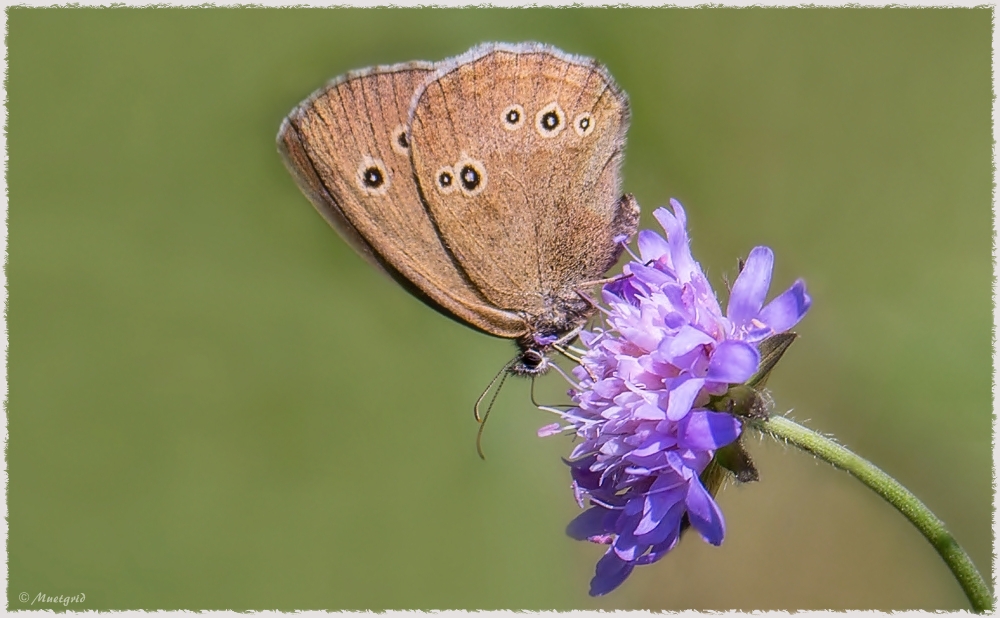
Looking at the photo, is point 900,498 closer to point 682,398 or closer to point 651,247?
point 682,398

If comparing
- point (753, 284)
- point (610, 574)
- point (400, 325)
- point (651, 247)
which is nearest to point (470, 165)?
point (651, 247)

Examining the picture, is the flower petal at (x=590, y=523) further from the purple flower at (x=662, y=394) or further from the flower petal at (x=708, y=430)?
the flower petal at (x=708, y=430)

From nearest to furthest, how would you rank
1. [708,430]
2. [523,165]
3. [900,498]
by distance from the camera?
[900,498] → [708,430] → [523,165]

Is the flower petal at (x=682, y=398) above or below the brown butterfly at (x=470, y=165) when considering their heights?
below

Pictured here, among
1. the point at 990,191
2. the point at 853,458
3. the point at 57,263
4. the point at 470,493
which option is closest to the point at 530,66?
the point at 853,458

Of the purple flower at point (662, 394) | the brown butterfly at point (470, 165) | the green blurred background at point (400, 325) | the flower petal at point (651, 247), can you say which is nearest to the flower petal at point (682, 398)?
the purple flower at point (662, 394)

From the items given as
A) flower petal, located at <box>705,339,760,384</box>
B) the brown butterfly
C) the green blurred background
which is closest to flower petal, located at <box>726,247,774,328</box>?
flower petal, located at <box>705,339,760,384</box>

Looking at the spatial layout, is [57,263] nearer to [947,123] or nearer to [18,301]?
[18,301]

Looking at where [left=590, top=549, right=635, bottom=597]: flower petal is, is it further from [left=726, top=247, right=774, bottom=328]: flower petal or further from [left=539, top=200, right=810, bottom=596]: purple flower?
[left=726, top=247, right=774, bottom=328]: flower petal
